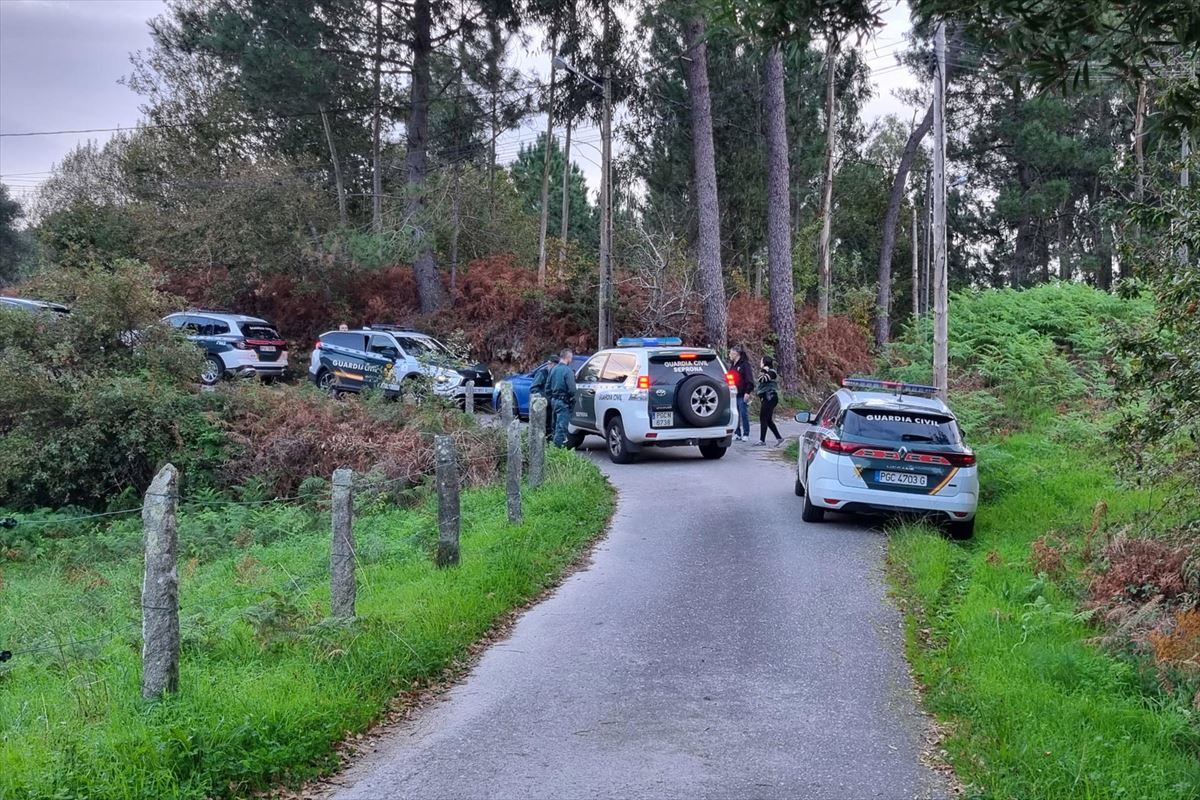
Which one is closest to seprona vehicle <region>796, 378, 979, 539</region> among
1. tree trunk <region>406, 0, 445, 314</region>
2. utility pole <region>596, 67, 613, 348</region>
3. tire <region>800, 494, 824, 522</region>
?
tire <region>800, 494, 824, 522</region>

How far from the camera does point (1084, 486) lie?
43.0 feet

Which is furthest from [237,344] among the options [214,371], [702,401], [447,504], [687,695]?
[687,695]

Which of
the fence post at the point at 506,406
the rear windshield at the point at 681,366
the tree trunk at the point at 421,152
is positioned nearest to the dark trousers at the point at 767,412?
the rear windshield at the point at 681,366

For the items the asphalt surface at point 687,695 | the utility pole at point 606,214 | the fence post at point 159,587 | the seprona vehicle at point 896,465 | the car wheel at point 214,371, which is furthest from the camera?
the utility pole at point 606,214

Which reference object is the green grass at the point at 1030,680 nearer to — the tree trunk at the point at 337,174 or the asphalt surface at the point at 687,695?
the asphalt surface at the point at 687,695

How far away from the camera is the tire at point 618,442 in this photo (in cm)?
1720

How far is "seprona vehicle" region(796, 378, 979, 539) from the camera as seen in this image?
11.6m

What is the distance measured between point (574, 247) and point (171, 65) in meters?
18.5

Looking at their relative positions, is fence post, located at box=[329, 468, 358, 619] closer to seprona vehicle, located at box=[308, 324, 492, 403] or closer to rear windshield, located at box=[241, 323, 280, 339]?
seprona vehicle, located at box=[308, 324, 492, 403]

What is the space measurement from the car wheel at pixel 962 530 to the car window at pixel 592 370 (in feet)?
23.8

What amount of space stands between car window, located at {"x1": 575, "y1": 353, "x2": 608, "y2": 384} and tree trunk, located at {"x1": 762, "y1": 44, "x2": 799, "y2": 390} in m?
10.7

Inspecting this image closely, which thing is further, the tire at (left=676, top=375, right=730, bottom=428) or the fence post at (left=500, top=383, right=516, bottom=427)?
the tire at (left=676, top=375, right=730, bottom=428)

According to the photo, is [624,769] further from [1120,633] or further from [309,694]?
[1120,633]

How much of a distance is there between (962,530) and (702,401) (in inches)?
224
